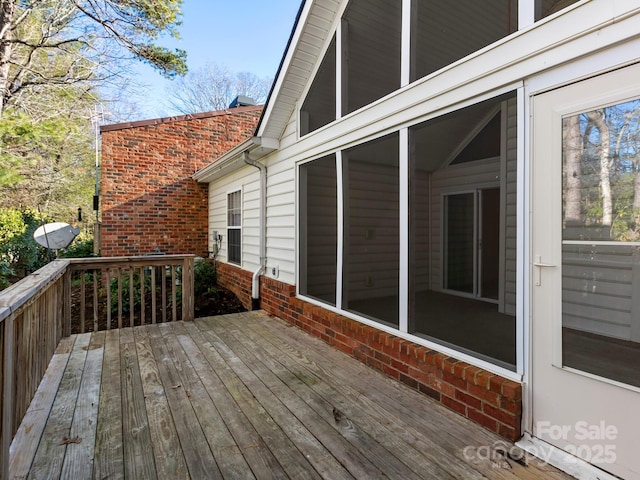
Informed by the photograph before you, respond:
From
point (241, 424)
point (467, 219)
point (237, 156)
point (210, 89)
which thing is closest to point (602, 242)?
point (241, 424)

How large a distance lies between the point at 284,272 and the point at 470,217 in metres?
3.64

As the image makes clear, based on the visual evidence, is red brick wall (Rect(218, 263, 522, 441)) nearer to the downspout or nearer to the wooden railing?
the downspout

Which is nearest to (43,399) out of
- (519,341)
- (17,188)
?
(519,341)

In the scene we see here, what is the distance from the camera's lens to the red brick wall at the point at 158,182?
7516 mm

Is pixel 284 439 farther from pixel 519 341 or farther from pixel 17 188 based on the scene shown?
pixel 17 188

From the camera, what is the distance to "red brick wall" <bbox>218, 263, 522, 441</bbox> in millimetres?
2027

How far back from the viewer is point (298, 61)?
416cm

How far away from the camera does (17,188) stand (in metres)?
11.1

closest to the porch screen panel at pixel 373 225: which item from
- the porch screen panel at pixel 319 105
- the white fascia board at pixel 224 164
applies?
the porch screen panel at pixel 319 105

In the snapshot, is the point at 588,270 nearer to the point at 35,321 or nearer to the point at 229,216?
the point at 35,321

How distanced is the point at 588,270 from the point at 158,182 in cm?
825

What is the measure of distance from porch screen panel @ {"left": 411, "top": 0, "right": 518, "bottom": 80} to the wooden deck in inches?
149

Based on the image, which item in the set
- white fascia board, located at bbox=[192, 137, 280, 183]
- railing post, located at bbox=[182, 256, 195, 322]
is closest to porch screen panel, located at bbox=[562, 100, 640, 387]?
white fascia board, located at bbox=[192, 137, 280, 183]

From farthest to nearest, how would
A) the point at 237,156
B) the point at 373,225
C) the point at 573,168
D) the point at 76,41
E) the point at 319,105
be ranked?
the point at 76,41 → the point at 373,225 → the point at 237,156 → the point at 319,105 → the point at 573,168
